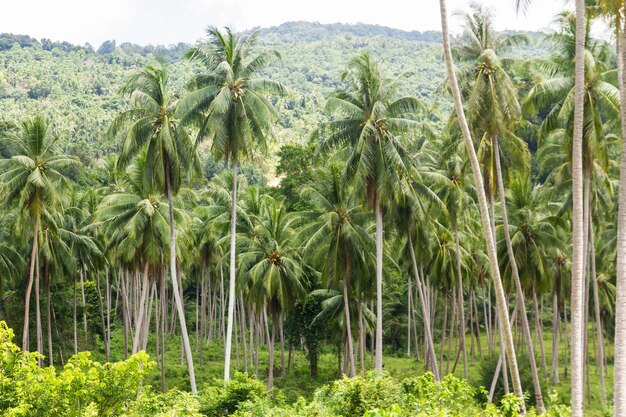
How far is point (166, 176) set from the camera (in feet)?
90.4

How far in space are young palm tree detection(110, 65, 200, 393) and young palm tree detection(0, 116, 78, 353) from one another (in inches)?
170

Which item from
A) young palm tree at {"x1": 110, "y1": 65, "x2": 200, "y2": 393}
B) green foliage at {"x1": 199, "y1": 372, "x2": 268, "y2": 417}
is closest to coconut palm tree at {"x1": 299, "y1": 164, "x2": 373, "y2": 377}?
young palm tree at {"x1": 110, "y1": 65, "x2": 200, "y2": 393}

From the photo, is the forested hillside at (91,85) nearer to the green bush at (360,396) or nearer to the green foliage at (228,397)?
the green foliage at (228,397)

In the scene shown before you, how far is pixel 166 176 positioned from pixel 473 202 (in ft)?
62.2

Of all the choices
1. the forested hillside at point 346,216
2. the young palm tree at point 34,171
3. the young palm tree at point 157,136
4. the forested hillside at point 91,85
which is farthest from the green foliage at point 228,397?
the forested hillside at point 91,85

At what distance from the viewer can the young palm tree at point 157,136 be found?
2684 cm

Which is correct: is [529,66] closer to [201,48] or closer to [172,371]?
[201,48]

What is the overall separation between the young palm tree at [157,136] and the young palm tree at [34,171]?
14.2 feet

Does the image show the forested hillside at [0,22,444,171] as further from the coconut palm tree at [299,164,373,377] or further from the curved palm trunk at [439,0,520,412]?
the curved palm trunk at [439,0,520,412]

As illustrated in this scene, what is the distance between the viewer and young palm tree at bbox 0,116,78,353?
29.3m

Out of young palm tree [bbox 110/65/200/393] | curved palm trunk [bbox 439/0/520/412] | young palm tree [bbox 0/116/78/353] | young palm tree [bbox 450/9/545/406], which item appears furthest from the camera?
young palm tree [bbox 0/116/78/353]

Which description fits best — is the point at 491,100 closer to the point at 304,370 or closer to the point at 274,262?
the point at 274,262

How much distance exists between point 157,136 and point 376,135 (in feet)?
28.9

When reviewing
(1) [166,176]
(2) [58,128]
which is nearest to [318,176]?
(1) [166,176]
